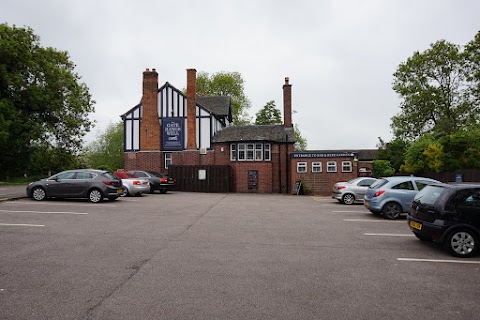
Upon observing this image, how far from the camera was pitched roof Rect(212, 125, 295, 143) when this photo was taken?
99.3ft

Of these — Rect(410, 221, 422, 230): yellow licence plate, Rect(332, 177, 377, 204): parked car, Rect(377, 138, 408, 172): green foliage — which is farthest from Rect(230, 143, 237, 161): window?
Rect(410, 221, 422, 230): yellow licence plate

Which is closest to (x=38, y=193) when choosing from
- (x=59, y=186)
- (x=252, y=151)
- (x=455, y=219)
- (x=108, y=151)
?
(x=59, y=186)

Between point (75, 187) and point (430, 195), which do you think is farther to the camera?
point (75, 187)

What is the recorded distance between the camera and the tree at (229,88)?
183ft

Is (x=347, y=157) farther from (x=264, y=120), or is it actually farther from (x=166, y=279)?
(x=264, y=120)

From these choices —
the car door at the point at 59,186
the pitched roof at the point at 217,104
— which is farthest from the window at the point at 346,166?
the car door at the point at 59,186

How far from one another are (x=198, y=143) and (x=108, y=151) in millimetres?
36290

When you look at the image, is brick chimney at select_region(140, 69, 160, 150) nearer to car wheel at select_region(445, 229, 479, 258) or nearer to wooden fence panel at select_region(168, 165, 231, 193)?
wooden fence panel at select_region(168, 165, 231, 193)

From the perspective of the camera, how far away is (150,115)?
31031 mm

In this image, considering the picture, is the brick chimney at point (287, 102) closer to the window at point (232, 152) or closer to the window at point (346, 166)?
the window at point (232, 152)

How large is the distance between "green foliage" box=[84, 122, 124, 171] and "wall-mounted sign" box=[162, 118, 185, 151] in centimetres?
3206

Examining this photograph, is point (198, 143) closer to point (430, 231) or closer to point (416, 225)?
point (416, 225)

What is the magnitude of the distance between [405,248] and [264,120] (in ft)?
155

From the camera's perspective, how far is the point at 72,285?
4762 mm
